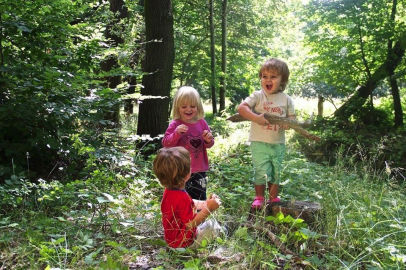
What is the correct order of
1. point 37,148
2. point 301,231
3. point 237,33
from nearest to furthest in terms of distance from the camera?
point 301,231 < point 37,148 < point 237,33

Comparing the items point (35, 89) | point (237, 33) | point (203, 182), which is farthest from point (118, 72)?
point (237, 33)

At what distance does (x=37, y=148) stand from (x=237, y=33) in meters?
14.6

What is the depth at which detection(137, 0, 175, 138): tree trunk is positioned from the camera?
6.37 metres

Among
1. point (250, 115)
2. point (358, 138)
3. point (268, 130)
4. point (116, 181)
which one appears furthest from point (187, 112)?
point (358, 138)

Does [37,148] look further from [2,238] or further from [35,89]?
[2,238]

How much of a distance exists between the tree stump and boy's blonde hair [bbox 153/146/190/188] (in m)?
0.93

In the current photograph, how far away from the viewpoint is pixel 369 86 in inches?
437

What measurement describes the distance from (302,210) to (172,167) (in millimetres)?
1397

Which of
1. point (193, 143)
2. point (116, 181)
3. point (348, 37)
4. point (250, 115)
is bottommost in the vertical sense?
point (116, 181)

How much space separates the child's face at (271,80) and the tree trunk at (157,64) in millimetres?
2761

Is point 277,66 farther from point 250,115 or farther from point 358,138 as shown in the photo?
point 358,138

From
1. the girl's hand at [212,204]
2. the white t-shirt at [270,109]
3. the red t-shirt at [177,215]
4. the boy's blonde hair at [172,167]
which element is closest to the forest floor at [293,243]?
the red t-shirt at [177,215]

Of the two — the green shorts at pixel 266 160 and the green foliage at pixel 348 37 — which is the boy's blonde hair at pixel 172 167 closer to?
the green shorts at pixel 266 160

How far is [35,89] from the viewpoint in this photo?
4.46 metres
